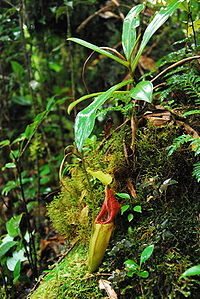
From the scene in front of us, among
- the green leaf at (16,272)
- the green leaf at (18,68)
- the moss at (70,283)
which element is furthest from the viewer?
A: the green leaf at (18,68)

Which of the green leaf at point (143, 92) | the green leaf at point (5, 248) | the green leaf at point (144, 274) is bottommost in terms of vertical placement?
the green leaf at point (5, 248)

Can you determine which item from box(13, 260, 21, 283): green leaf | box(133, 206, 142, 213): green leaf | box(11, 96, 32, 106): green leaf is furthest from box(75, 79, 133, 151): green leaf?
box(11, 96, 32, 106): green leaf

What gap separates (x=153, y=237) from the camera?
109cm

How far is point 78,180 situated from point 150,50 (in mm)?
1724

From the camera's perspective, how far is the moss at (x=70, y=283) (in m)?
1.08

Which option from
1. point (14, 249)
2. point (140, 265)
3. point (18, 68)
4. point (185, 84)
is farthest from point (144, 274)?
point (18, 68)

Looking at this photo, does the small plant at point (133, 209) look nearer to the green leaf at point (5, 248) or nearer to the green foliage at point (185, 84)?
the green foliage at point (185, 84)

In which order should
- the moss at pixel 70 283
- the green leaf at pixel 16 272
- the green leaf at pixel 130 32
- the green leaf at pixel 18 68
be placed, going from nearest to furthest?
the moss at pixel 70 283 → the green leaf at pixel 130 32 → the green leaf at pixel 16 272 → the green leaf at pixel 18 68

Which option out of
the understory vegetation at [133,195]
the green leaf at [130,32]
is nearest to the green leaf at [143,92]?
the understory vegetation at [133,195]

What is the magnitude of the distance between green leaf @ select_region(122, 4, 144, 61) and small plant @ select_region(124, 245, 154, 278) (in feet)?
2.45

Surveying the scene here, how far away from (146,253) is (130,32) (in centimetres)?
91

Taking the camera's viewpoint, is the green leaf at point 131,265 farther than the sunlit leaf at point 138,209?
No

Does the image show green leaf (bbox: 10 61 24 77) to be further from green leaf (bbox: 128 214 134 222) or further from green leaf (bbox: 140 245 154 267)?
green leaf (bbox: 140 245 154 267)

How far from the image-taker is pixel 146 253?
97 centimetres
